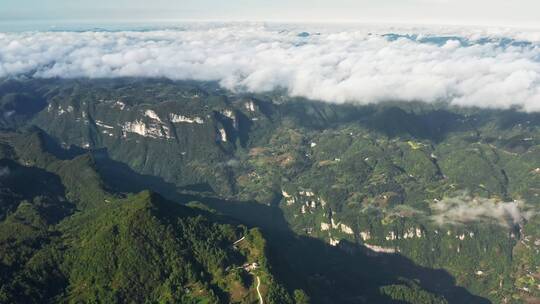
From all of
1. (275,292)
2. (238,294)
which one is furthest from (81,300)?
(275,292)

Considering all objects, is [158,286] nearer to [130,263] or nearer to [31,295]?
[130,263]

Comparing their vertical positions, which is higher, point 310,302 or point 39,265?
point 39,265

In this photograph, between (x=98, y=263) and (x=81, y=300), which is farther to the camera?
(x=98, y=263)

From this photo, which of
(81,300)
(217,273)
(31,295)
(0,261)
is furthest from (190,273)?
(0,261)

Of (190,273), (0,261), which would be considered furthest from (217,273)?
(0,261)

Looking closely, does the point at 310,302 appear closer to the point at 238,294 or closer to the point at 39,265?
the point at 238,294

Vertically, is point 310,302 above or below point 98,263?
A: below

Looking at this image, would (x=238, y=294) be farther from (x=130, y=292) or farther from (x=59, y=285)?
(x=59, y=285)
